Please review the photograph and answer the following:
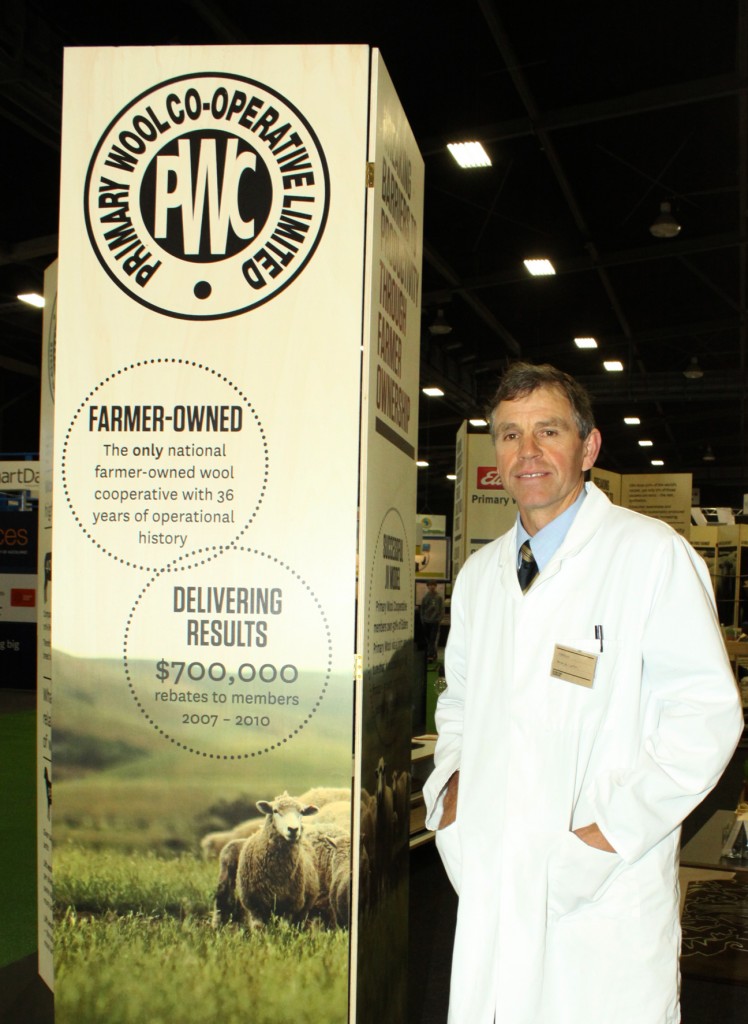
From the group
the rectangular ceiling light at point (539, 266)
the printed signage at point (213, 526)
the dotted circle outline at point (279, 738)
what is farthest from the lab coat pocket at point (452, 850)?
the rectangular ceiling light at point (539, 266)

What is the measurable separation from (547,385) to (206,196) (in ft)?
2.78

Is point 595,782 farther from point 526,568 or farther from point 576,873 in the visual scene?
point 526,568

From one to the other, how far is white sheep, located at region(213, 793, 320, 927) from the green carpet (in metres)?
2.04

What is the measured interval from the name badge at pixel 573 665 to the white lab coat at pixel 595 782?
13 mm

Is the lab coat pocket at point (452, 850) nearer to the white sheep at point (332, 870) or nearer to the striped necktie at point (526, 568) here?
the white sheep at point (332, 870)

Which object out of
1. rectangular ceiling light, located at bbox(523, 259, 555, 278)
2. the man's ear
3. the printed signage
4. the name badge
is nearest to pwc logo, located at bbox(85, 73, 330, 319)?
the printed signage

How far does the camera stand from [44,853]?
3076 mm

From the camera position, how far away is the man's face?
6.16 feet

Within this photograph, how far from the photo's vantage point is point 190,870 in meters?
2.05

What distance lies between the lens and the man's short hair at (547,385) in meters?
1.92

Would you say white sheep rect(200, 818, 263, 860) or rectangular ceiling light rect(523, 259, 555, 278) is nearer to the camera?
white sheep rect(200, 818, 263, 860)

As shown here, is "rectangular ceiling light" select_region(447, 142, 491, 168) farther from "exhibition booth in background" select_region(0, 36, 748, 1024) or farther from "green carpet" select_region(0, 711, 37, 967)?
"exhibition booth in background" select_region(0, 36, 748, 1024)

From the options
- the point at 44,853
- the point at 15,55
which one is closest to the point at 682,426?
the point at 15,55

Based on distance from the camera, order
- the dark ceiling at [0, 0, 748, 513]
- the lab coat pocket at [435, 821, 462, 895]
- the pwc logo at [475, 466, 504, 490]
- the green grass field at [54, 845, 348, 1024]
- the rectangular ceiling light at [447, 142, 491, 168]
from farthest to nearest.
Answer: the pwc logo at [475, 466, 504, 490], the rectangular ceiling light at [447, 142, 491, 168], the dark ceiling at [0, 0, 748, 513], the green grass field at [54, 845, 348, 1024], the lab coat pocket at [435, 821, 462, 895]
